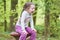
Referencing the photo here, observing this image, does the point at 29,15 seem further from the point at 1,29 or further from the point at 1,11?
the point at 1,29

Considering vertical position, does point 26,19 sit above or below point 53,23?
above

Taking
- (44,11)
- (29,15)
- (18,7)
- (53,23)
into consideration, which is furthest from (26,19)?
(18,7)

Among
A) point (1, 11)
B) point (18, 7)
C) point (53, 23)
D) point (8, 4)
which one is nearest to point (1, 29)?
point (8, 4)

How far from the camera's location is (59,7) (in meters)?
9.55

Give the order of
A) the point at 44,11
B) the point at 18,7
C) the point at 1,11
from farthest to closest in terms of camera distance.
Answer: the point at 1,11 < the point at 18,7 < the point at 44,11

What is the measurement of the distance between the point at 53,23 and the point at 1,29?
1034cm

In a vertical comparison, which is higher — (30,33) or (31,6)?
(31,6)

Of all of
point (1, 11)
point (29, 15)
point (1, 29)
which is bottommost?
point (1, 29)

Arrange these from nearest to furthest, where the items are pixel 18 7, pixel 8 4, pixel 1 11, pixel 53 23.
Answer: pixel 53 23 → pixel 18 7 → pixel 1 11 → pixel 8 4

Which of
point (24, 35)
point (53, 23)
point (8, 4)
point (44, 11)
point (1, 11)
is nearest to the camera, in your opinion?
point (24, 35)

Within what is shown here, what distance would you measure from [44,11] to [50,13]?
1.48ft

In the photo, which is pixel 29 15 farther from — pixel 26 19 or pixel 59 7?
pixel 59 7

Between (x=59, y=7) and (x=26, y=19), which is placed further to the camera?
(x=59, y=7)

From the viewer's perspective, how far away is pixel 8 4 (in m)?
19.9
